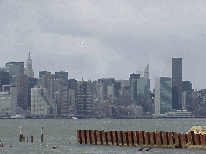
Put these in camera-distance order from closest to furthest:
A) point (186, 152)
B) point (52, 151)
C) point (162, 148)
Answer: point (186, 152) < point (162, 148) < point (52, 151)

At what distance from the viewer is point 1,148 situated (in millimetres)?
75938

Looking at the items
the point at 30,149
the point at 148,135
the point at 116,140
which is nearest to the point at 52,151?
the point at 30,149

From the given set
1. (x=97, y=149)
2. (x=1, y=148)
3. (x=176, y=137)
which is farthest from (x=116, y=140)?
(x=1, y=148)

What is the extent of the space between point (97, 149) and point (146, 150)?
6.62 meters

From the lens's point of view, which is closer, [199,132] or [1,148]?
[199,132]

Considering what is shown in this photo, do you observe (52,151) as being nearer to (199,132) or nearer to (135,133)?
(135,133)

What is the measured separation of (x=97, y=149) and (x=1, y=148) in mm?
15538

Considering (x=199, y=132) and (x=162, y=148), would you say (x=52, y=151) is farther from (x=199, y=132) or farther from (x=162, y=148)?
→ (x=199, y=132)

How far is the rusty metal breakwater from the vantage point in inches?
2502

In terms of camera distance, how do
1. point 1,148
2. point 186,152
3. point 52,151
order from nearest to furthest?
1. point 186,152
2. point 52,151
3. point 1,148

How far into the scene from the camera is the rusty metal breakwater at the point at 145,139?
63.6 meters

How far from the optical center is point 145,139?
6650 centimetres

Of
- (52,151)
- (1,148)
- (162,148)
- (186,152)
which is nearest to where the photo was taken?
(186,152)

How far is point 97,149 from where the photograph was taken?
6788 cm
